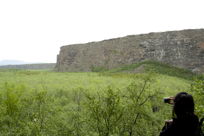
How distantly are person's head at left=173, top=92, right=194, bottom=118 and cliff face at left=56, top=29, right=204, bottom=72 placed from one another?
25548 millimetres

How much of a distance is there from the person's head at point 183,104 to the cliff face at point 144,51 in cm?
2555

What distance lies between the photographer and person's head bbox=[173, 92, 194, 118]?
228 cm

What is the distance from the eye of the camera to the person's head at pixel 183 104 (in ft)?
7.47

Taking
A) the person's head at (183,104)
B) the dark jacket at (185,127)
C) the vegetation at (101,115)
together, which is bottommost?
the vegetation at (101,115)

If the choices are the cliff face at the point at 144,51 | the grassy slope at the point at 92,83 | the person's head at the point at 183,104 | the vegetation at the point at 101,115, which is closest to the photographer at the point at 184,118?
the person's head at the point at 183,104

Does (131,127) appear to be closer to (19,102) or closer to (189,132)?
(189,132)

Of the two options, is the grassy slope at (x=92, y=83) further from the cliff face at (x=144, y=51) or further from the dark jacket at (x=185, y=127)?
Result: the cliff face at (x=144, y=51)

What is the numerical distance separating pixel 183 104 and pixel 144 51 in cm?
2814

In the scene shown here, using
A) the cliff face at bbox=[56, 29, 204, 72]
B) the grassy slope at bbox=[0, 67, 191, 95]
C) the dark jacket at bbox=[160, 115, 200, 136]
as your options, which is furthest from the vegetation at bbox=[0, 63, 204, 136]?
the cliff face at bbox=[56, 29, 204, 72]

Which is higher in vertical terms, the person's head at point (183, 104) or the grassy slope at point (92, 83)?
the person's head at point (183, 104)

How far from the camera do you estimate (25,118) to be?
6574 millimetres

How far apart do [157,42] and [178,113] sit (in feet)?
92.8

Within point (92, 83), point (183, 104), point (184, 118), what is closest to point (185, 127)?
point (184, 118)

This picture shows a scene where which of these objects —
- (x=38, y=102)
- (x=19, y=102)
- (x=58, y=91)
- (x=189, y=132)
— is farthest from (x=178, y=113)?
(x=58, y=91)
